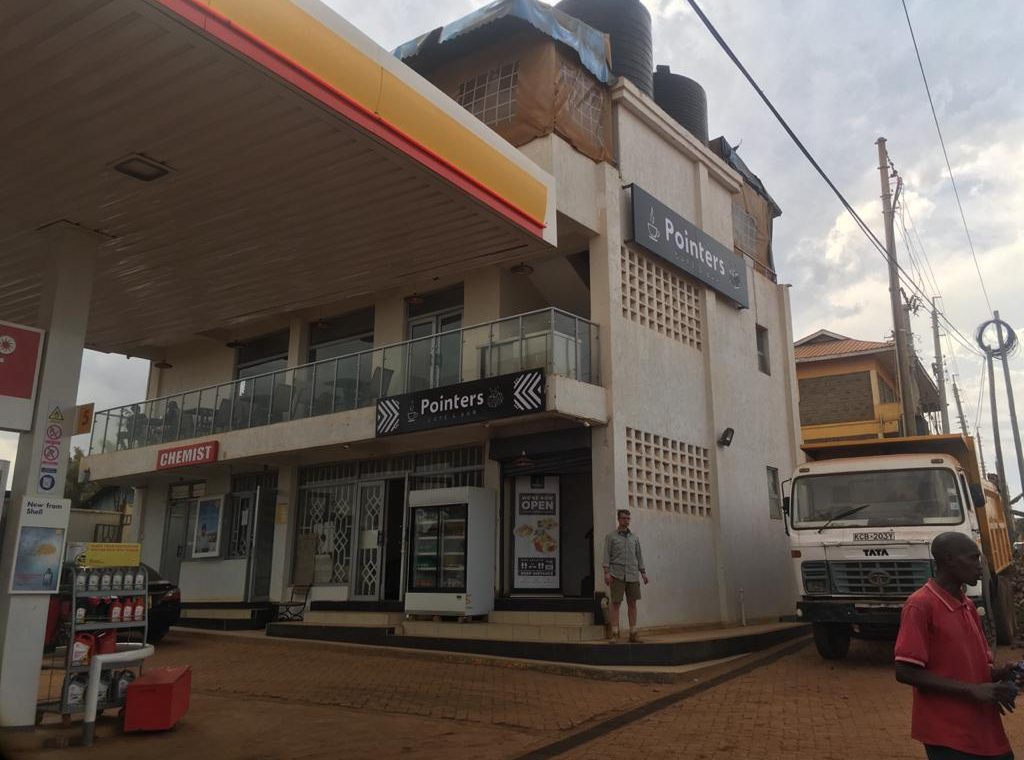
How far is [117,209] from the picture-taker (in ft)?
27.9

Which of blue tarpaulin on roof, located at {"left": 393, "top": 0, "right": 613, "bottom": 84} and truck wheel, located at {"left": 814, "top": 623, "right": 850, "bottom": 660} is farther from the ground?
blue tarpaulin on roof, located at {"left": 393, "top": 0, "right": 613, "bottom": 84}

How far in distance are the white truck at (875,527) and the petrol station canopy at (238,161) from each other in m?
5.44

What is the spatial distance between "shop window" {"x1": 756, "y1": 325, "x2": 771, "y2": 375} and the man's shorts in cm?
1033

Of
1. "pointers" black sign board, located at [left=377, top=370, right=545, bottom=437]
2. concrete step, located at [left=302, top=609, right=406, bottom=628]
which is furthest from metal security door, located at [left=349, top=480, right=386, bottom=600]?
"pointers" black sign board, located at [left=377, top=370, right=545, bottom=437]

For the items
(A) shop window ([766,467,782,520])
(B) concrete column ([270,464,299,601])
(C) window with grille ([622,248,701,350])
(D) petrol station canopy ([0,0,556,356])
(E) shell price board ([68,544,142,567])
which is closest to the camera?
(D) petrol station canopy ([0,0,556,356])

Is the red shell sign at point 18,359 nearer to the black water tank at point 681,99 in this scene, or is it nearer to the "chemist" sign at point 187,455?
the "chemist" sign at point 187,455

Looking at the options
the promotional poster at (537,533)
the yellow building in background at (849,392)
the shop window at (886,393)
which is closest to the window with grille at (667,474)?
the promotional poster at (537,533)

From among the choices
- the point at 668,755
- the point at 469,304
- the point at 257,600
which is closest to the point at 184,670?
the point at 668,755

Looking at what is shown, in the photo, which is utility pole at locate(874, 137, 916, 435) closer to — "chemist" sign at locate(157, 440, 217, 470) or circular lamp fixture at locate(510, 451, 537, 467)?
circular lamp fixture at locate(510, 451, 537, 467)

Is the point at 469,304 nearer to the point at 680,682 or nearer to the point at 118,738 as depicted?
the point at 680,682

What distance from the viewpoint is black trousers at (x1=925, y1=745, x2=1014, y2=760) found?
3.28 meters

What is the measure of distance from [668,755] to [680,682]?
13.8 feet

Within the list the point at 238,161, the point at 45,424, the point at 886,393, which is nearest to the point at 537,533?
the point at 45,424

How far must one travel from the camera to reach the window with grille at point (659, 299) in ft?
49.8
